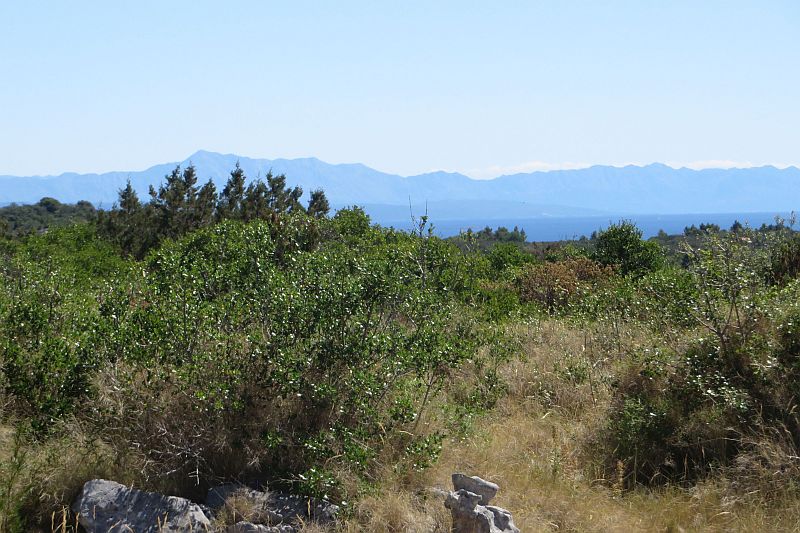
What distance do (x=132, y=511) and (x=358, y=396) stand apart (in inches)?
74.3

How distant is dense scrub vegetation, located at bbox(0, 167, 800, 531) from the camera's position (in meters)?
5.75

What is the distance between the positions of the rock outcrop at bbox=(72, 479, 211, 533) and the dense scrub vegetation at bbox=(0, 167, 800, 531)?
20 cm

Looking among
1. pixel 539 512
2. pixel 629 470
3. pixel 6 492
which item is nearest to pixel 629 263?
pixel 629 470

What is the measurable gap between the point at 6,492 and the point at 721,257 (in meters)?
6.63

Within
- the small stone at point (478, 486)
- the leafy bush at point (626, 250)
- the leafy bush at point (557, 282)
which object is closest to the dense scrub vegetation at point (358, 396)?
the small stone at point (478, 486)

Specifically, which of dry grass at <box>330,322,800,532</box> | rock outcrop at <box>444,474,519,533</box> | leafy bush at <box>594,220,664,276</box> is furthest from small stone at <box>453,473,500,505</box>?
leafy bush at <box>594,220,664,276</box>

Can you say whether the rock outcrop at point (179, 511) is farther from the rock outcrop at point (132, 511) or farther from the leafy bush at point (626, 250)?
the leafy bush at point (626, 250)

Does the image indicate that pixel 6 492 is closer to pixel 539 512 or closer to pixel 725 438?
pixel 539 512

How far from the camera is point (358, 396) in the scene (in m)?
5.93

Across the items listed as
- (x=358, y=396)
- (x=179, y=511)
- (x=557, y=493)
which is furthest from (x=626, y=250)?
(x=179, y=511)

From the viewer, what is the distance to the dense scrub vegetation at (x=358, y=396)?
5746mm

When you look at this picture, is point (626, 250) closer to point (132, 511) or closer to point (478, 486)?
point (478, 486)

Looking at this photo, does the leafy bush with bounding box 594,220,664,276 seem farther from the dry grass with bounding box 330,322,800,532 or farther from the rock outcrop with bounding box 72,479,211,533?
the rock outcrop with bounding box 72,479,211,533

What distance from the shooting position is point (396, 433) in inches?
240
